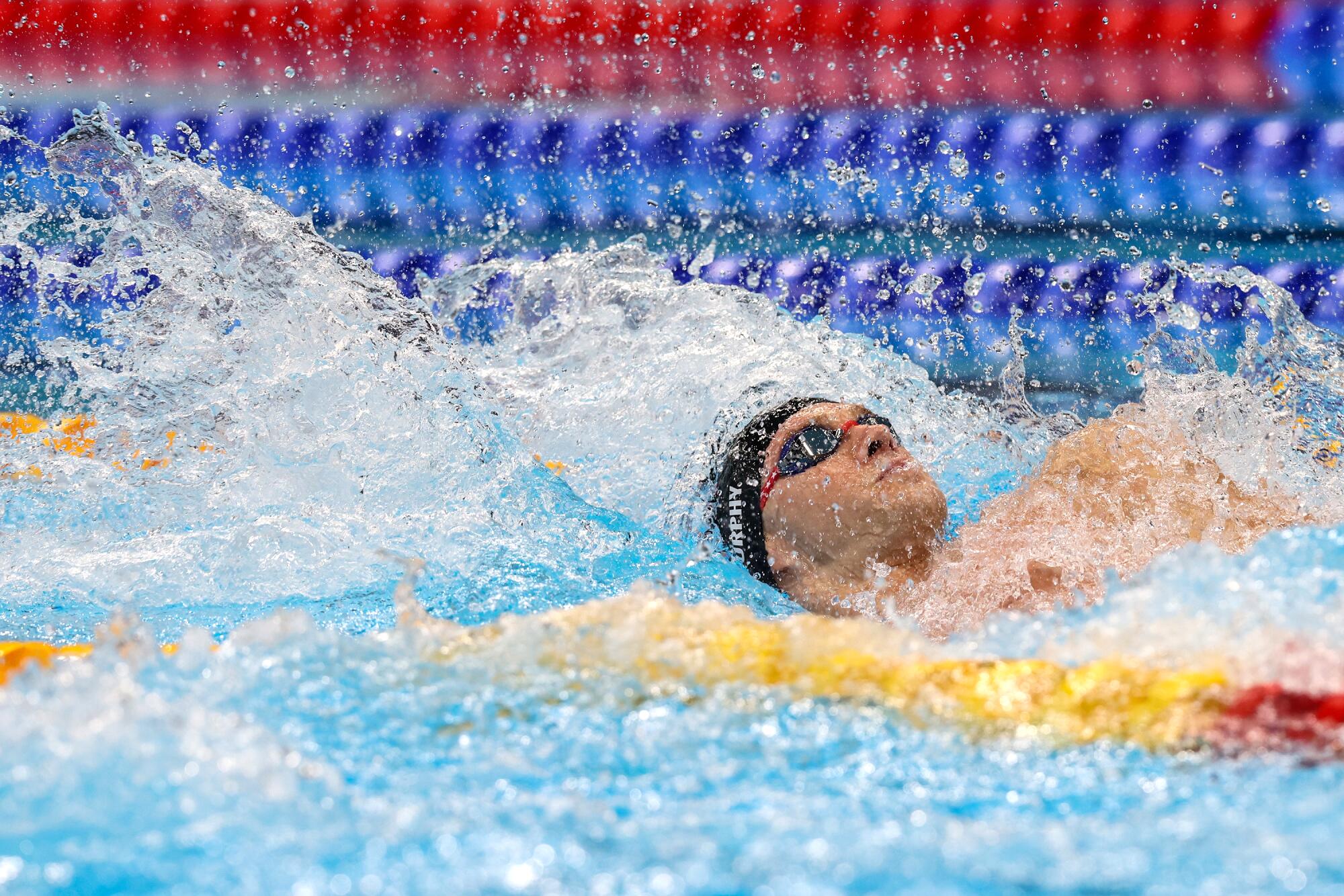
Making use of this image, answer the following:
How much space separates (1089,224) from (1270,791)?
2.87 m

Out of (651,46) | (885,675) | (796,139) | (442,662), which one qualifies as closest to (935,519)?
(885,675)

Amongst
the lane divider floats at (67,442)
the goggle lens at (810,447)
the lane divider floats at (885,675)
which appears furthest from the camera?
the lane divider floats at (67,442)

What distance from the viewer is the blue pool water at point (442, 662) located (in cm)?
75

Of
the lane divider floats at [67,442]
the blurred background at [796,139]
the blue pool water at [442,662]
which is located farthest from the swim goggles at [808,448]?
the blurred background at [796,139]

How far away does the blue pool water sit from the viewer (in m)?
0.75

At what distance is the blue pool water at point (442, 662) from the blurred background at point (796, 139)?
1.17 metres

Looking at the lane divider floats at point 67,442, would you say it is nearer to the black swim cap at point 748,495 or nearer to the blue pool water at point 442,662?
the blue pool water at point 442,662

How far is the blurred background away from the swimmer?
149cm

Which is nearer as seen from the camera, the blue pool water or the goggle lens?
the blue pool water

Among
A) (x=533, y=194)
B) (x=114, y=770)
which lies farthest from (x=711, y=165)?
(x=114, y=770)

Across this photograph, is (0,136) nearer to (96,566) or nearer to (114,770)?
(96,566)

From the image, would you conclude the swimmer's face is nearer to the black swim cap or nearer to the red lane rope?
the black swim cap

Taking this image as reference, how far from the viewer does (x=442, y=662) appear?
3.64ft

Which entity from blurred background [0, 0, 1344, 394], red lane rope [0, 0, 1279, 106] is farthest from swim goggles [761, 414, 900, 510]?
red lane rope [0, 0, 1279, 106]
